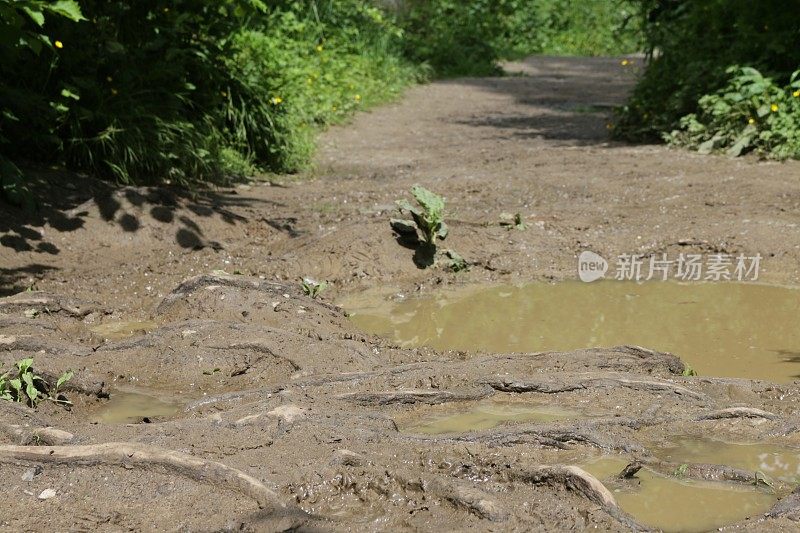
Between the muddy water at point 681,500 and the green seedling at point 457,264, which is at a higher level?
the muddy water at point 681,500

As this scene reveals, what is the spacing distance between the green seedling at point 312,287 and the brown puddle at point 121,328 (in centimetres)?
93

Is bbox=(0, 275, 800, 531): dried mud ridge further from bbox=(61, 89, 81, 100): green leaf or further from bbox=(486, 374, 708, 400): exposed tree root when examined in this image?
bbox=(61, 89, 81, 100): green leaf

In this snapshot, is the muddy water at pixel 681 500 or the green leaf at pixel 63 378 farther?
the green leaf at pixel 63 378

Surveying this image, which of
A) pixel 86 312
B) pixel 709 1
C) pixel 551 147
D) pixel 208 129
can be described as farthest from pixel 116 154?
pixel 709 1

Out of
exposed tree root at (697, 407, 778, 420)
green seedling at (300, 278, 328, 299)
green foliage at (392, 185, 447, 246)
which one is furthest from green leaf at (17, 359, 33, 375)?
green foliage at (392, 185, 447, 246)

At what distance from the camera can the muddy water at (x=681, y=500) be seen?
3451mm

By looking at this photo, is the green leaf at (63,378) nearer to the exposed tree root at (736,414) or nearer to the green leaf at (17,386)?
the green leaf at (17,386)

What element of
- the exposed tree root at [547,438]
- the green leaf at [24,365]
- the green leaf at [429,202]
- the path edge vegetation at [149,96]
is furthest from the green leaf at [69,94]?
the exposed tree root at [547,438]

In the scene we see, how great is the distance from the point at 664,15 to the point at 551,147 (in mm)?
2539

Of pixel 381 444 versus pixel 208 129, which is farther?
pixel 208 129

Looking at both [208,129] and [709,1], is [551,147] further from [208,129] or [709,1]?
[208,129]

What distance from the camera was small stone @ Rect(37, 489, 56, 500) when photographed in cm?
334

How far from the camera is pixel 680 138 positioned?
422 inches

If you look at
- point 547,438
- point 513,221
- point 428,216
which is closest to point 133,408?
point 547,438
